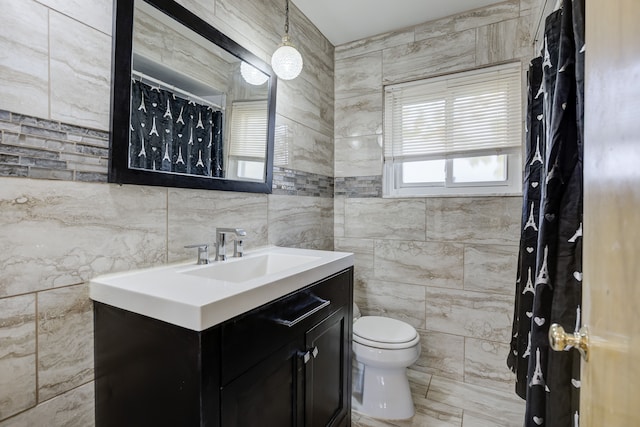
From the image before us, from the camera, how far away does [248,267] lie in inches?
57.2

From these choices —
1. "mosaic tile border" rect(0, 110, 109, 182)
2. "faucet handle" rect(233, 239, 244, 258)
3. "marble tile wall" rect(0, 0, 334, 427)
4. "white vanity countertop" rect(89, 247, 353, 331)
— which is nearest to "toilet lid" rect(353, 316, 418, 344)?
"white vanity countertop" rect(89, 247, 353, 331)

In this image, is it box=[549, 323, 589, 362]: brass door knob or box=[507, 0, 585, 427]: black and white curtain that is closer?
box=[549, 323, 589, 362]: brass door knob

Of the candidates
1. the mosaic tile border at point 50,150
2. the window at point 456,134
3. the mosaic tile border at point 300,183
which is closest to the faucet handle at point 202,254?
the mosaic tile border at point 50,150

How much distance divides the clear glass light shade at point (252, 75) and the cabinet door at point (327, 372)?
4.16 ft

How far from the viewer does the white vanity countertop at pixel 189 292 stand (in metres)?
0.77

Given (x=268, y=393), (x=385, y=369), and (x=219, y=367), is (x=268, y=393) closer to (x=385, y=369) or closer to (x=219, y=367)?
(x=219, y=367)

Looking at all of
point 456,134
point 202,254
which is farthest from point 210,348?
point 456,134

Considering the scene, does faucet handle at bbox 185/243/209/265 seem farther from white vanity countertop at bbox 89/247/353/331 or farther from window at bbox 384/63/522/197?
window at bbox 384/63/522/197

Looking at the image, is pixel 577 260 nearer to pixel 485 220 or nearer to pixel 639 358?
pixel 639 358

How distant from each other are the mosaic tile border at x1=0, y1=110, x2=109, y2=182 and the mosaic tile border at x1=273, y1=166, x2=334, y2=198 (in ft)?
3.12

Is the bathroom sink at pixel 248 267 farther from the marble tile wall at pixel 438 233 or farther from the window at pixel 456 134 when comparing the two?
the window at pixel 456 134

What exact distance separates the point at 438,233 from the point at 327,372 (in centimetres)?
123

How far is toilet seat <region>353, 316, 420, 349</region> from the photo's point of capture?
167 cm

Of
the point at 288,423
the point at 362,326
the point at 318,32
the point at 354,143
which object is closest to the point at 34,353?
the point at 288,423
